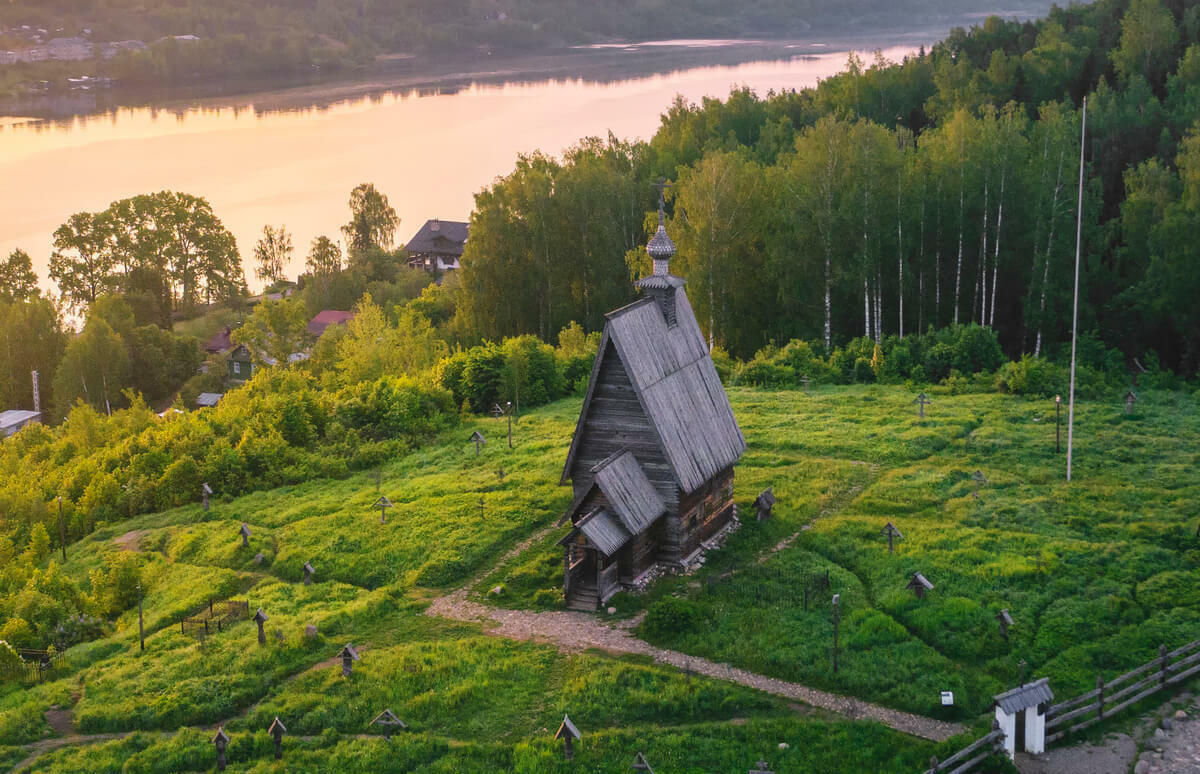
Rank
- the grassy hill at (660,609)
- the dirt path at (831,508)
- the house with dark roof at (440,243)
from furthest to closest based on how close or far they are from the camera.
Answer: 1. the house with dark roof at (440,243)
2. the dirt path at (831,508)
3. the grassy hill at (660,609)

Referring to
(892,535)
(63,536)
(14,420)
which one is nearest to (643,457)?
(892,535)

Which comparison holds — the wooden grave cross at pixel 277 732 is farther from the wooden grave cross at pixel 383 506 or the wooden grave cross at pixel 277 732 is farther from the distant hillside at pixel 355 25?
the distant hillside at pixel 355 25

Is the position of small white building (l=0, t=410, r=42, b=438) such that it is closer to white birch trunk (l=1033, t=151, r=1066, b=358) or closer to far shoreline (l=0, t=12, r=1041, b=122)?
white birch trunk (l=1033, t=151, r=1066, b=358)

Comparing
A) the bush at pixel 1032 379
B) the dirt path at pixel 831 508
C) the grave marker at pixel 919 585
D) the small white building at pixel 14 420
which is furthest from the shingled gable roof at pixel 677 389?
the small white building at pixel 14 420

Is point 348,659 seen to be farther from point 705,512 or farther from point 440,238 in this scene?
point 440,238

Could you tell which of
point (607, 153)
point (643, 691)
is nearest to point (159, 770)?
point (643, 691)

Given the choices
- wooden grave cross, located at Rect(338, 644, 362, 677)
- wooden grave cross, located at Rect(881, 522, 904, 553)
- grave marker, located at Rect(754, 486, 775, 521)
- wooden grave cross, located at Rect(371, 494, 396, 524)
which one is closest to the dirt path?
grave marker, located at Rect(754, 486, 775, 521)

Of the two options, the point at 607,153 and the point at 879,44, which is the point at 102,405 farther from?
the point at 879,44
